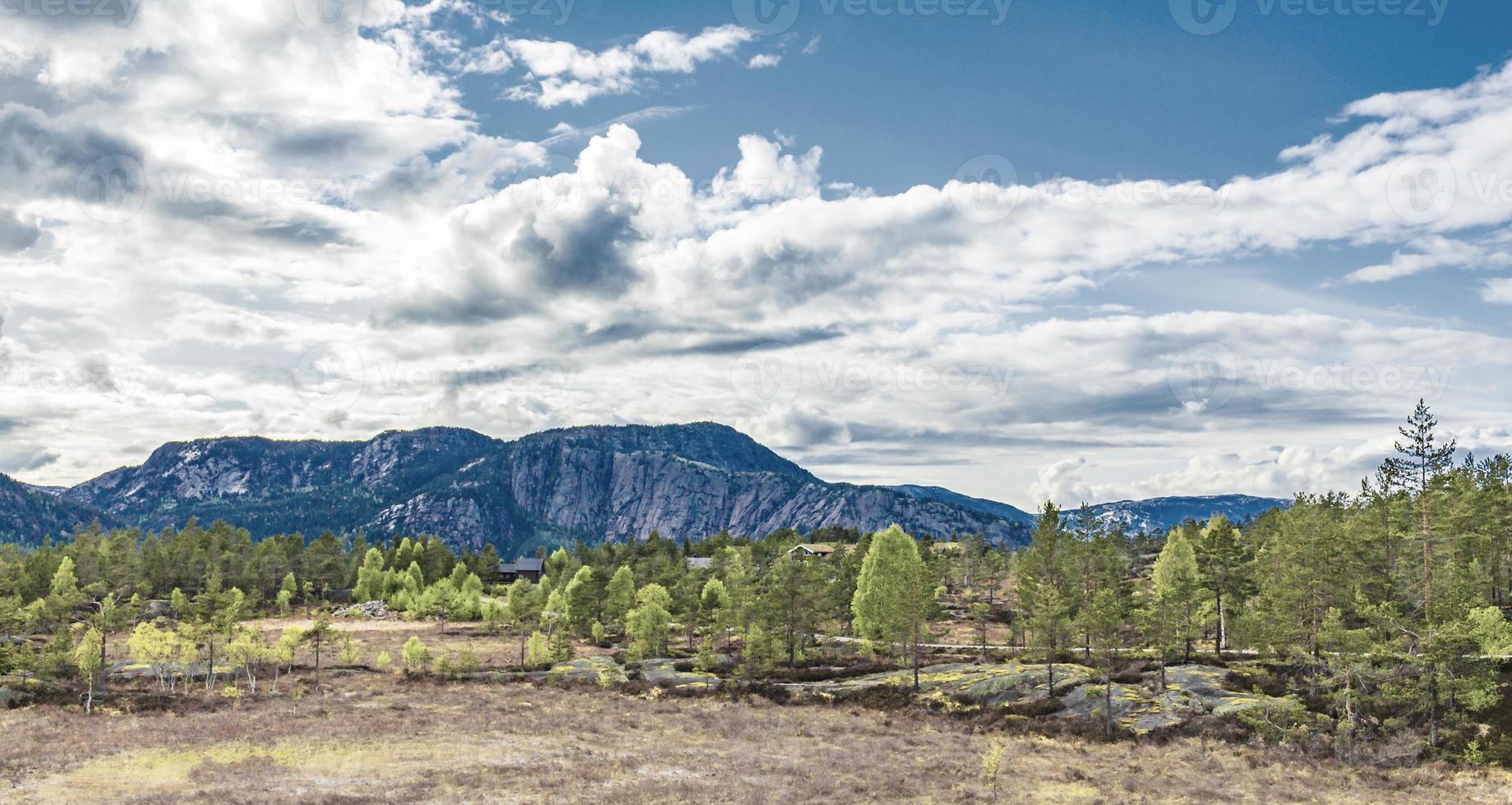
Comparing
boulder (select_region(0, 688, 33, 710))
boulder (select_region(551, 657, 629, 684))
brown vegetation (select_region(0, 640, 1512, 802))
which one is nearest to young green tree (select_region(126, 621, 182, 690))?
brown vegetation (select_region(0, 640, 1512, 802))

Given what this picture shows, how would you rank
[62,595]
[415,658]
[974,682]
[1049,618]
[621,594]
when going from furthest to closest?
[621,594]
[62,595]
[415,658]
[974,682]
[1049,618]

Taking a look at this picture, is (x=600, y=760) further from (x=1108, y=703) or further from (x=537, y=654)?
(x=537, y=654)

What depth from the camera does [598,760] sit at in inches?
1769

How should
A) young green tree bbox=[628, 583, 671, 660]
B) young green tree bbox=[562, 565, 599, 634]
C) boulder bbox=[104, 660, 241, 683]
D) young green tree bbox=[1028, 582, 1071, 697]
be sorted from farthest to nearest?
1. young green tree bbox=[562, 565, 599, 634]
2. young green tree bbox=[628, 583, 671, 660]
3. boulder bbox=[104, 660, 241, 683]
4. young green tree bbox=[1028, 582, 1071, 697]

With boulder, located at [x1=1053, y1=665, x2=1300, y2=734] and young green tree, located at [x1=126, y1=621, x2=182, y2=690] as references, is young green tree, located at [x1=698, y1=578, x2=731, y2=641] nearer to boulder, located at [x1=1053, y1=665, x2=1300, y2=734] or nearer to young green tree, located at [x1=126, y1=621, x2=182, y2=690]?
boulder, located at [x1=1053, y1=665, x2=1300, y2=734]

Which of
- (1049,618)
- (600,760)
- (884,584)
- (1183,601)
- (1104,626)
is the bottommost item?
(600,760)

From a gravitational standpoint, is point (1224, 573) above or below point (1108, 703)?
above

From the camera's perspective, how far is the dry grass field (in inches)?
1491

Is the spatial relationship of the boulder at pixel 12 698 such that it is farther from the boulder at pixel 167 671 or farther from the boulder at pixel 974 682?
the boulder at pixel 974 682

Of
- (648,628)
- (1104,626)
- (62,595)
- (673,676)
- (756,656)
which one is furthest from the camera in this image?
(62,595)

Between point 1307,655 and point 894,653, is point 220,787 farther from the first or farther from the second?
point 894,653

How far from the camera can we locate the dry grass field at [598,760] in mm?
37875

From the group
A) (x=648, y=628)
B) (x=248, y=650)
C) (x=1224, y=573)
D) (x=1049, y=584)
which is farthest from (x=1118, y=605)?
(x=248, y=650)

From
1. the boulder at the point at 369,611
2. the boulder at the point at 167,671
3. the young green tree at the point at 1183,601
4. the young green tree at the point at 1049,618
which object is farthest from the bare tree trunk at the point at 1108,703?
the boulder at the point at 369,611
